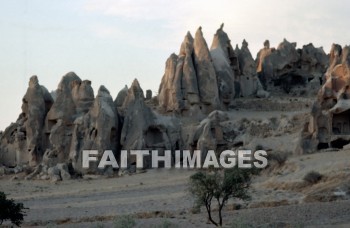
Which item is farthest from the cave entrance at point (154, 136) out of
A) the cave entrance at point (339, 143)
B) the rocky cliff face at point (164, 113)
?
the cave entrance at point (339, 143)

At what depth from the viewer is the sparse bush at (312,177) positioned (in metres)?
25.8

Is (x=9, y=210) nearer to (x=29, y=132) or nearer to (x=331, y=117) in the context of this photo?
(x=331, y=117)

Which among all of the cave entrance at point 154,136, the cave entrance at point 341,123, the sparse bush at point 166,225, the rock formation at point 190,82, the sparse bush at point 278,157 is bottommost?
the sparse bush at point 166,225

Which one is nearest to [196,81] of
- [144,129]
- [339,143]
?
[144,129]

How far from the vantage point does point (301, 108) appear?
47.8 metres

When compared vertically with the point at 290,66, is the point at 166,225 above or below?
Result: below

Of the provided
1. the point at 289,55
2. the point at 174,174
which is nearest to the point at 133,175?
the point at 174,174

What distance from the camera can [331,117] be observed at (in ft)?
120

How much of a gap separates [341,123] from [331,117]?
1.53m

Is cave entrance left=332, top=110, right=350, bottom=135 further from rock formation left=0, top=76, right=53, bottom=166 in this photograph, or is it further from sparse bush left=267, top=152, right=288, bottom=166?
rock formation left=0, top=76, right=53, bottom=166

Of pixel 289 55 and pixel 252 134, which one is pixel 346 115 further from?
pixel 289 55

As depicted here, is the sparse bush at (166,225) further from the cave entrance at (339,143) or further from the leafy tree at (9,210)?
the cave entrance at (339,143)

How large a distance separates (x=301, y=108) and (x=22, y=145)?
57.5 ft

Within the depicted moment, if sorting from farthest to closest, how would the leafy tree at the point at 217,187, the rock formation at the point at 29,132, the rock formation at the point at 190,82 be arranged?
the rock formation at the point at 190,82 → the rock formation at the point at 29,132 → the leafy tree at the point at 217,187
